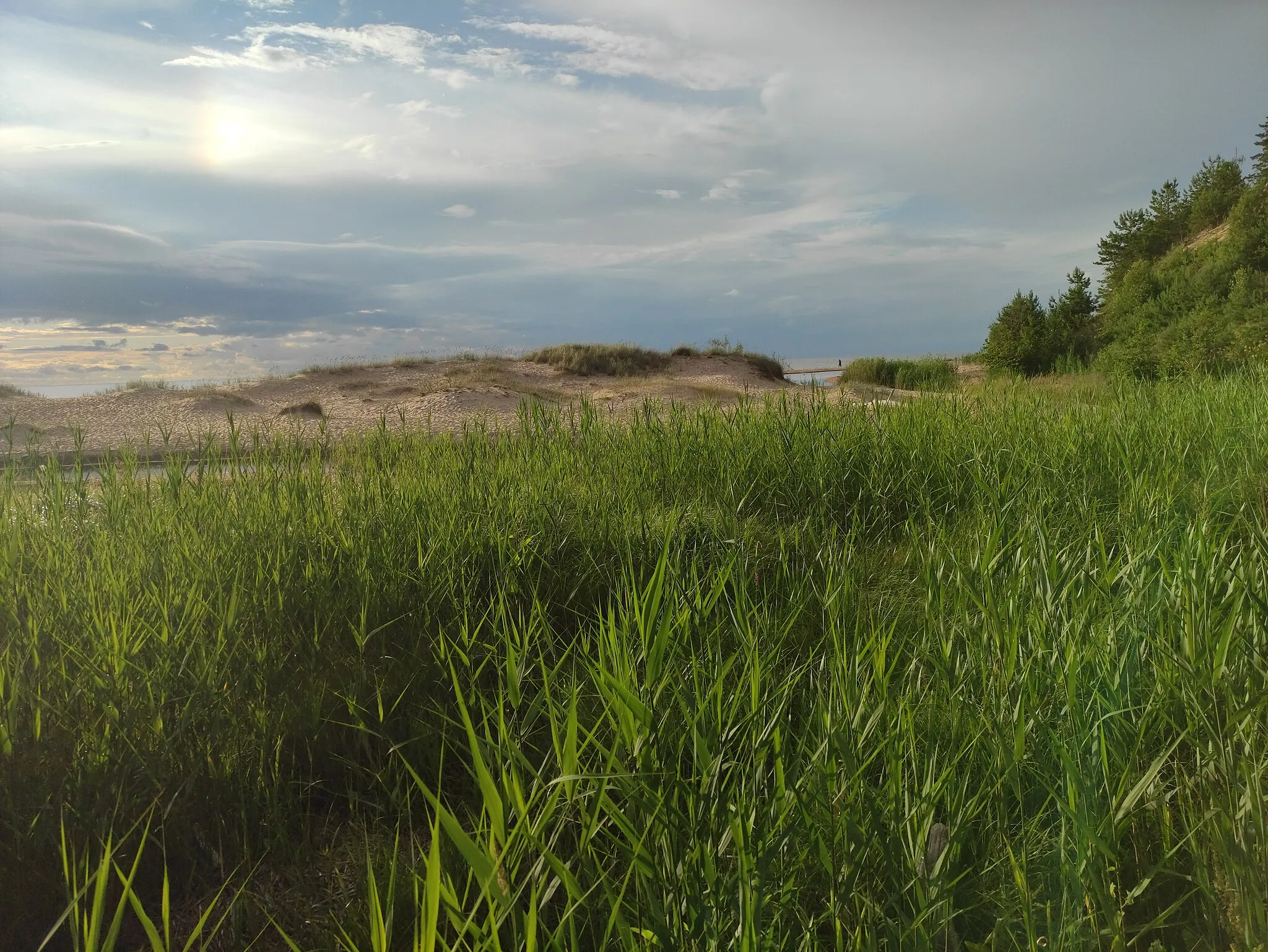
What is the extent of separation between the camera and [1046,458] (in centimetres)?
402

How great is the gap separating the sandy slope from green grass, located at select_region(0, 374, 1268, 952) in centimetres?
253

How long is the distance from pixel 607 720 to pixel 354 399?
1148 cm

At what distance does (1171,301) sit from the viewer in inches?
529

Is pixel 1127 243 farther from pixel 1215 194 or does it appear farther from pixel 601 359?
pixel 601 359

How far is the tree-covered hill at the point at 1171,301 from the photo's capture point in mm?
11172

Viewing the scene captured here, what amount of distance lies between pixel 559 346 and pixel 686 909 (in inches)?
668

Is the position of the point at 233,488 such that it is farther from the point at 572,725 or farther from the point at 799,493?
the point at 572,725

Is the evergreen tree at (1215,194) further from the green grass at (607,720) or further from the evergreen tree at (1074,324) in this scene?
the green grass at (607,720)

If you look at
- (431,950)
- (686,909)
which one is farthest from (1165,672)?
A: (431,950)

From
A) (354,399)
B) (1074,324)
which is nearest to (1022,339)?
(1074,324)

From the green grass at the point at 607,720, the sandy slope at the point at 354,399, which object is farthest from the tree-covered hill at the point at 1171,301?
the green grass at the point at 607,720

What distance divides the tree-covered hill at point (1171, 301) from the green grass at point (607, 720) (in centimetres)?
837

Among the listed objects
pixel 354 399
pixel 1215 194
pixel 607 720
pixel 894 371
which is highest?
pixel 1215 194

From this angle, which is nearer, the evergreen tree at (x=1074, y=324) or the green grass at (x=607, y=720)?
the green grass at (x=607, y=720)
